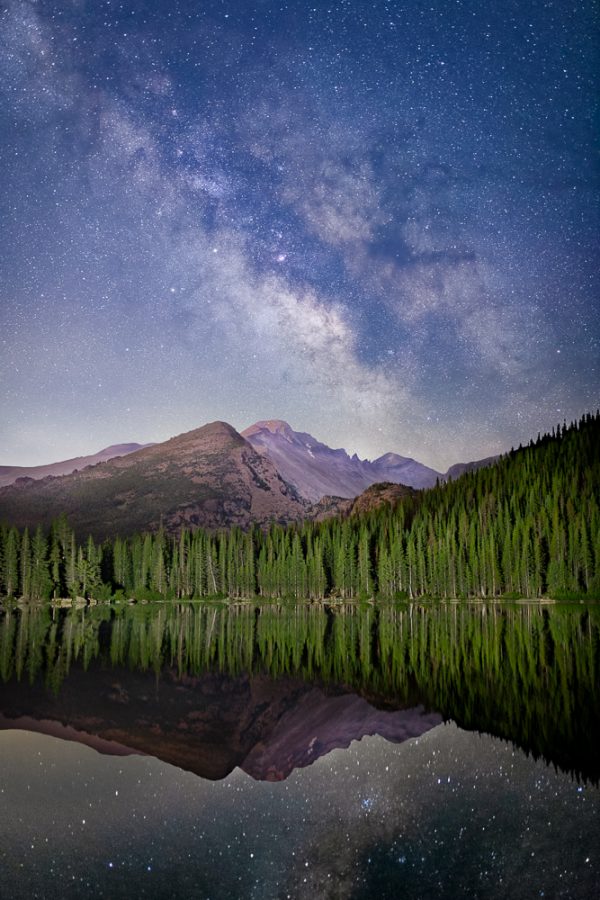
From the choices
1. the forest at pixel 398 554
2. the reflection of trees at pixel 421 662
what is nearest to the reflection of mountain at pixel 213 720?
the reflection of trees at pixel 421 662

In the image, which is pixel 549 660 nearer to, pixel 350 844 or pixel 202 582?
pixel 350 844

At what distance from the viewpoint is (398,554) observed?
428 feet

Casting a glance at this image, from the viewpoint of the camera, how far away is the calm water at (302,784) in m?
8.52

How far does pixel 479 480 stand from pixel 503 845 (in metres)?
161

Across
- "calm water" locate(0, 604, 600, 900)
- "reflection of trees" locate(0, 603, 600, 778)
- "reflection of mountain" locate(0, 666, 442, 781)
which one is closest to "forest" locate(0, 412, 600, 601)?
"reflection of trees" locate(0, 603, 600, 778)

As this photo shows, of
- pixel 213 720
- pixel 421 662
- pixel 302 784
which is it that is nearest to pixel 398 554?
pixel 421 662

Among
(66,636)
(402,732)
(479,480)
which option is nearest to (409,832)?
(402,732)

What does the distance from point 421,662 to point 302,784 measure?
17.9 m

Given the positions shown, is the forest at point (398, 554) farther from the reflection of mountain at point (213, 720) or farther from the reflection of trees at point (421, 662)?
the reflection of mountain at point (213, 720)

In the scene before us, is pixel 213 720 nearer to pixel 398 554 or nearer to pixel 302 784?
pixel 302 784

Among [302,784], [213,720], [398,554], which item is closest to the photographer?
[302,784]

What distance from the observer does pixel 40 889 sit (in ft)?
26.4

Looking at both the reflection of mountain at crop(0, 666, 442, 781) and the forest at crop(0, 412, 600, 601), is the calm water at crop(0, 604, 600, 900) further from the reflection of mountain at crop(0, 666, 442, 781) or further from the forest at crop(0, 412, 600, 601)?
the forest at crop(0, 412, 600, 601)

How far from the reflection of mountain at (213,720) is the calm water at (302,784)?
3.5 inches
